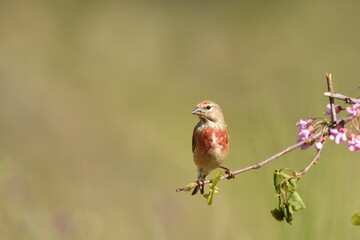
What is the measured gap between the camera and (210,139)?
4105 mm

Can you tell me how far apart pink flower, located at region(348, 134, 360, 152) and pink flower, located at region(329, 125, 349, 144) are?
41 mm

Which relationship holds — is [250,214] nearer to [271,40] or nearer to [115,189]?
[115,189]

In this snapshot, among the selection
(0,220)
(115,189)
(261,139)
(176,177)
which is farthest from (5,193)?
(176,177)

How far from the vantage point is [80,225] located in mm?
4363

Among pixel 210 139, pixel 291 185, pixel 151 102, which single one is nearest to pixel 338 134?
pixel 291 185

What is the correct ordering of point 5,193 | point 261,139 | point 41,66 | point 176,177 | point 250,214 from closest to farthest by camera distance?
point 261,139 → point 5,193 → point 250,214 → point 176,177 → point 41,66

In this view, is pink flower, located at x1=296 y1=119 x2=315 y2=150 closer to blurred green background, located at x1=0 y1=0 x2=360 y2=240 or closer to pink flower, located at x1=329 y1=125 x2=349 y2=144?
pink flower, located at x1=329 y1=125 x2=349 y2=144

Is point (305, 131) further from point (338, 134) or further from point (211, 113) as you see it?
point (211, 113)

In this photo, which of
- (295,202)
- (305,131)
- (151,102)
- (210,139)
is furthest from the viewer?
(151,102)

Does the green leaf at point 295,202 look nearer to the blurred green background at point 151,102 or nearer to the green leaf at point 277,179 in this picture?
the green leaf at point 277,179

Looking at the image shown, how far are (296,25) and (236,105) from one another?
2070 millimetres

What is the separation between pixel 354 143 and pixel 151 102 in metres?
10.3

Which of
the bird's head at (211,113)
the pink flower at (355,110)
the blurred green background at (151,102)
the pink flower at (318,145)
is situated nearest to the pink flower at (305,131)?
the pink flower at (318,145)

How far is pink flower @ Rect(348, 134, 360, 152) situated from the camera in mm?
2446
